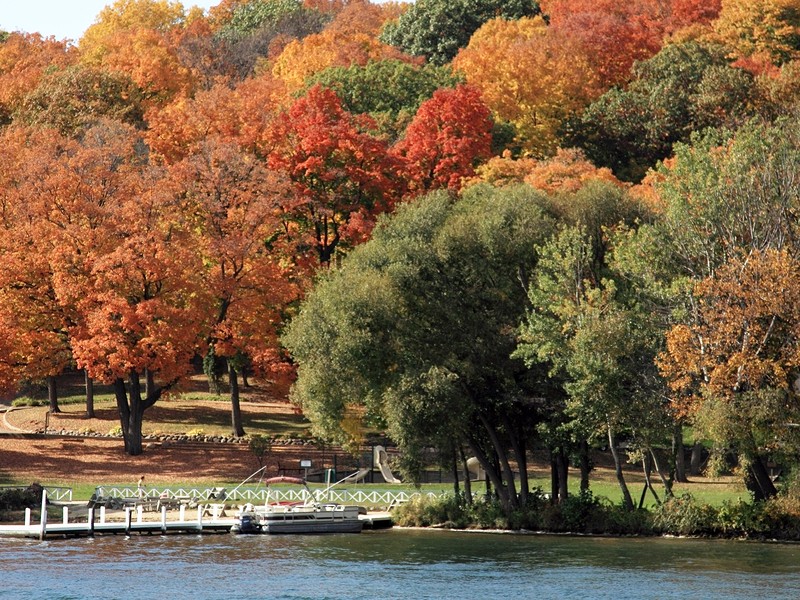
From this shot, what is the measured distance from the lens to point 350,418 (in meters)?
62.3

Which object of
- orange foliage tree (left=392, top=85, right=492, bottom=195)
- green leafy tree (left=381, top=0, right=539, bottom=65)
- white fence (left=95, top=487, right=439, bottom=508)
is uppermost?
green leafy tree (left=381, top=0, right=539, bottom=65)

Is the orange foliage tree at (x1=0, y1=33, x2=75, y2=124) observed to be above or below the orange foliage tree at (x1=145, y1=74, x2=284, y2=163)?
above

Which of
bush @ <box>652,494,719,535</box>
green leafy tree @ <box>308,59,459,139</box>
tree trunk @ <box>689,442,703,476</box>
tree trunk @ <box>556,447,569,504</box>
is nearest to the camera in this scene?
bush @ <box>652,494,719,535</box>

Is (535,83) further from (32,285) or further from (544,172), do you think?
(32,285)

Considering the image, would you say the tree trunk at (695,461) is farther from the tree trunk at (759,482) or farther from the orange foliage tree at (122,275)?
the orange foliage tree at (122,275)

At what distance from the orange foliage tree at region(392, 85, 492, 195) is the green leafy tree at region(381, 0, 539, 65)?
147 feet

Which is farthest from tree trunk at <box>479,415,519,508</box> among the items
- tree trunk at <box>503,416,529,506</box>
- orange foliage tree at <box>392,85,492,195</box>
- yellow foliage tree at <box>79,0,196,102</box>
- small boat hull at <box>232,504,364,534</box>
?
yellow foliage tree at <box>79,0,196,102</box>

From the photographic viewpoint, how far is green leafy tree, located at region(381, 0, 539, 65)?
132375 mm

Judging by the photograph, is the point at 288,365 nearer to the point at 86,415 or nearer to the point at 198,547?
the point at 86,415

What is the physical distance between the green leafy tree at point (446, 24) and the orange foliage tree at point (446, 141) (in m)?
44.8

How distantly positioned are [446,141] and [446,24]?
50904 mm

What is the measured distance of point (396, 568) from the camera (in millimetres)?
46031

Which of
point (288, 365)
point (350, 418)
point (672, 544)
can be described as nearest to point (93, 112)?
point (288, 365)

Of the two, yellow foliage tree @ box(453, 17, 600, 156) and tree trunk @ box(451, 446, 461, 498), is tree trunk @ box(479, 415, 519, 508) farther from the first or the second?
yellow foliage tree @ box(453, 17, 600, 156)
